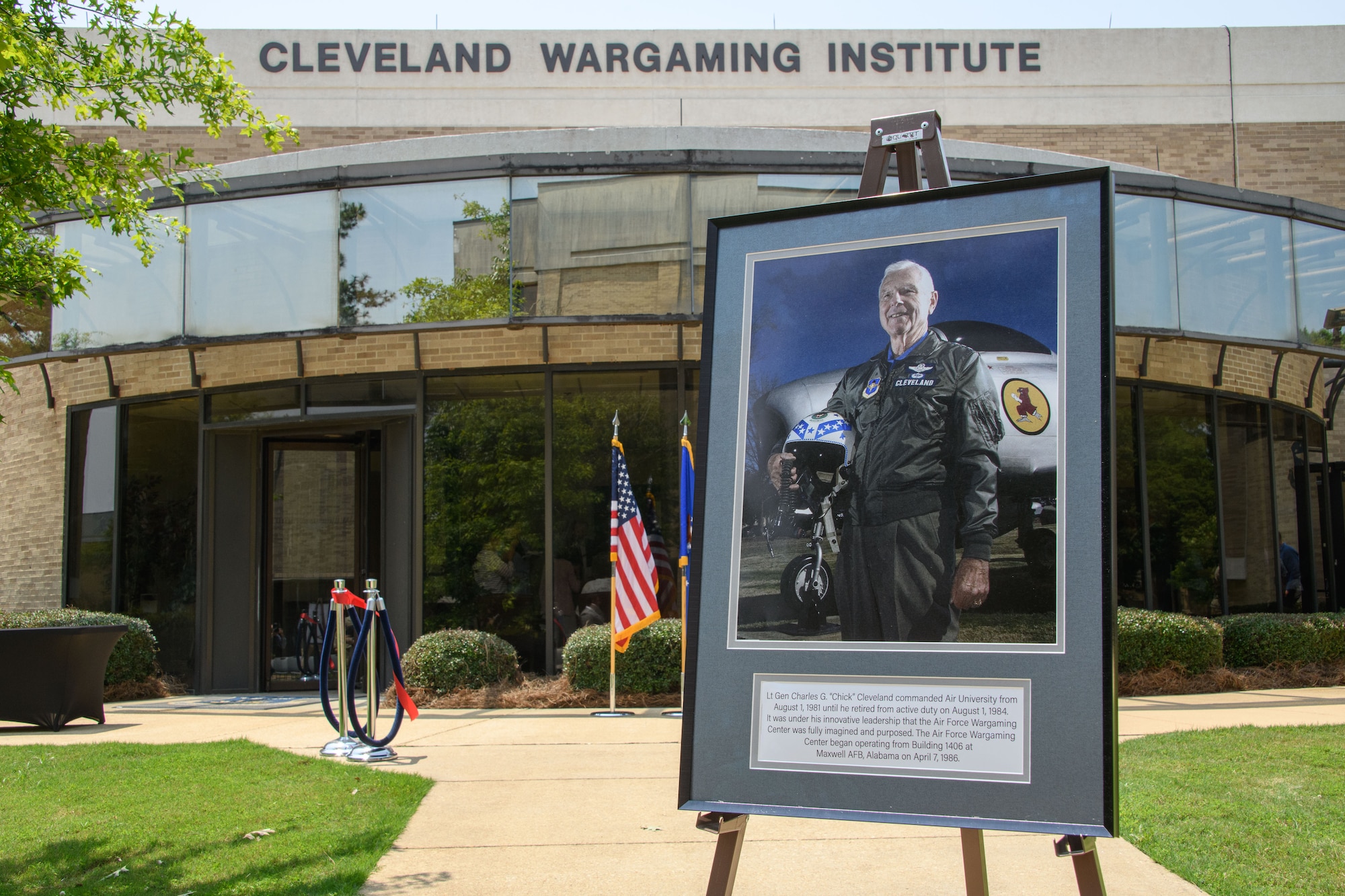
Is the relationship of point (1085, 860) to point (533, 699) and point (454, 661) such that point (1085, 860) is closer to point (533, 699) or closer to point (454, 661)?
point (533, 699)

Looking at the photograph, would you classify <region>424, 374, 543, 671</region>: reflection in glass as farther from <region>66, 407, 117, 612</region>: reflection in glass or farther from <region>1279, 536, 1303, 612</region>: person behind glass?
<region>1279, 536, 1303, 612</region>: person behind glass

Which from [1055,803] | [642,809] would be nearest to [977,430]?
[1055,803]

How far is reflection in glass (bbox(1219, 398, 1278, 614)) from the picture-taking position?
13617 mm

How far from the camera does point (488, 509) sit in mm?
12219

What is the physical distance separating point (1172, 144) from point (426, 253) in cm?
1639

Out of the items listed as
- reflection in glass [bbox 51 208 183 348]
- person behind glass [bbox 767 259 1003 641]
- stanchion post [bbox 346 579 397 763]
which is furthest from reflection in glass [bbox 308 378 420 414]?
person behind glass [bbox 767 259 1003 641]

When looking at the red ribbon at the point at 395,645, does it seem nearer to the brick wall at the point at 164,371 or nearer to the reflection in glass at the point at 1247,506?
the brick wall at the point at 164,371

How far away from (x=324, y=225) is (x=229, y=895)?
28.5ft

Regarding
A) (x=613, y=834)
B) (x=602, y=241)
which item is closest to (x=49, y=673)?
(x=613, y=834)

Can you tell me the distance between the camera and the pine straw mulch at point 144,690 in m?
12.3

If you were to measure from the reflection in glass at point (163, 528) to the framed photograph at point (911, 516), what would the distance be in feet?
36.3

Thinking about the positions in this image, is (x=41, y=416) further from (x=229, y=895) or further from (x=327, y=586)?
(x=229, y=895)

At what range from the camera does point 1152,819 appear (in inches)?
225

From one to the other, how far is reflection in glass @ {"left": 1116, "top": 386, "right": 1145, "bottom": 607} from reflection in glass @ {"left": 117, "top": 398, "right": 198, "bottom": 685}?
35.3 feet
